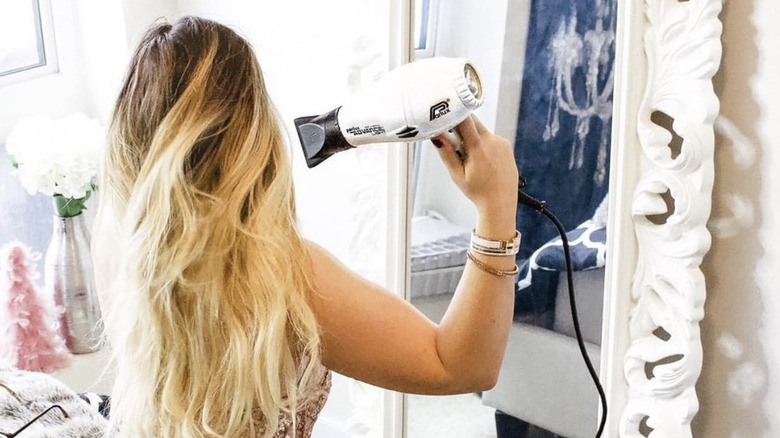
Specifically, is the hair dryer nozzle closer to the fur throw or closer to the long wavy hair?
the long wavy hair

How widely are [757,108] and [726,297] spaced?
0.29 m

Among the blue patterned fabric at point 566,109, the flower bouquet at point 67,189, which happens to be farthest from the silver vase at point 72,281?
the blue patterned fabric at point 566,109

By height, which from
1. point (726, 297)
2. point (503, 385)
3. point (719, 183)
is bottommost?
point (503, 385)

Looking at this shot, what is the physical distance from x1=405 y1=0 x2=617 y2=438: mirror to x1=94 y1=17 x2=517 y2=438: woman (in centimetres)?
39

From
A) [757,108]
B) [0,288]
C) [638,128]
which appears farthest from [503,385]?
[0,288]

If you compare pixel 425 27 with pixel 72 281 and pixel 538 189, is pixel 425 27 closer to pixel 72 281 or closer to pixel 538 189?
pixel 538 189

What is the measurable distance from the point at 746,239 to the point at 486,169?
1.56ft

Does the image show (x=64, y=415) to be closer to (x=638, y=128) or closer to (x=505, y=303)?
(x=505, y=303)

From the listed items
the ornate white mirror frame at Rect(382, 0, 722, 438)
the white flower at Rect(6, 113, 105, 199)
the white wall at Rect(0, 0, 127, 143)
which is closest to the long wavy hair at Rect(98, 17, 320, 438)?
the ornate white mirror frame at Rect(382, 0, 722, 438)

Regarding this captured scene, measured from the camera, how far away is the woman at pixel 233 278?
1041 mm

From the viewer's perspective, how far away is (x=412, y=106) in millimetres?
1053

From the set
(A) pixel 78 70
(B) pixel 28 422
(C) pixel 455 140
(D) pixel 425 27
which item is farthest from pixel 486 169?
(A) pixel 78 70

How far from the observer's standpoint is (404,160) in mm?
1743

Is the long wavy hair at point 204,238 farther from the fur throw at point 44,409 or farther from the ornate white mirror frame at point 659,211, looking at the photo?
the ornate white mirror frame at point 659,211
